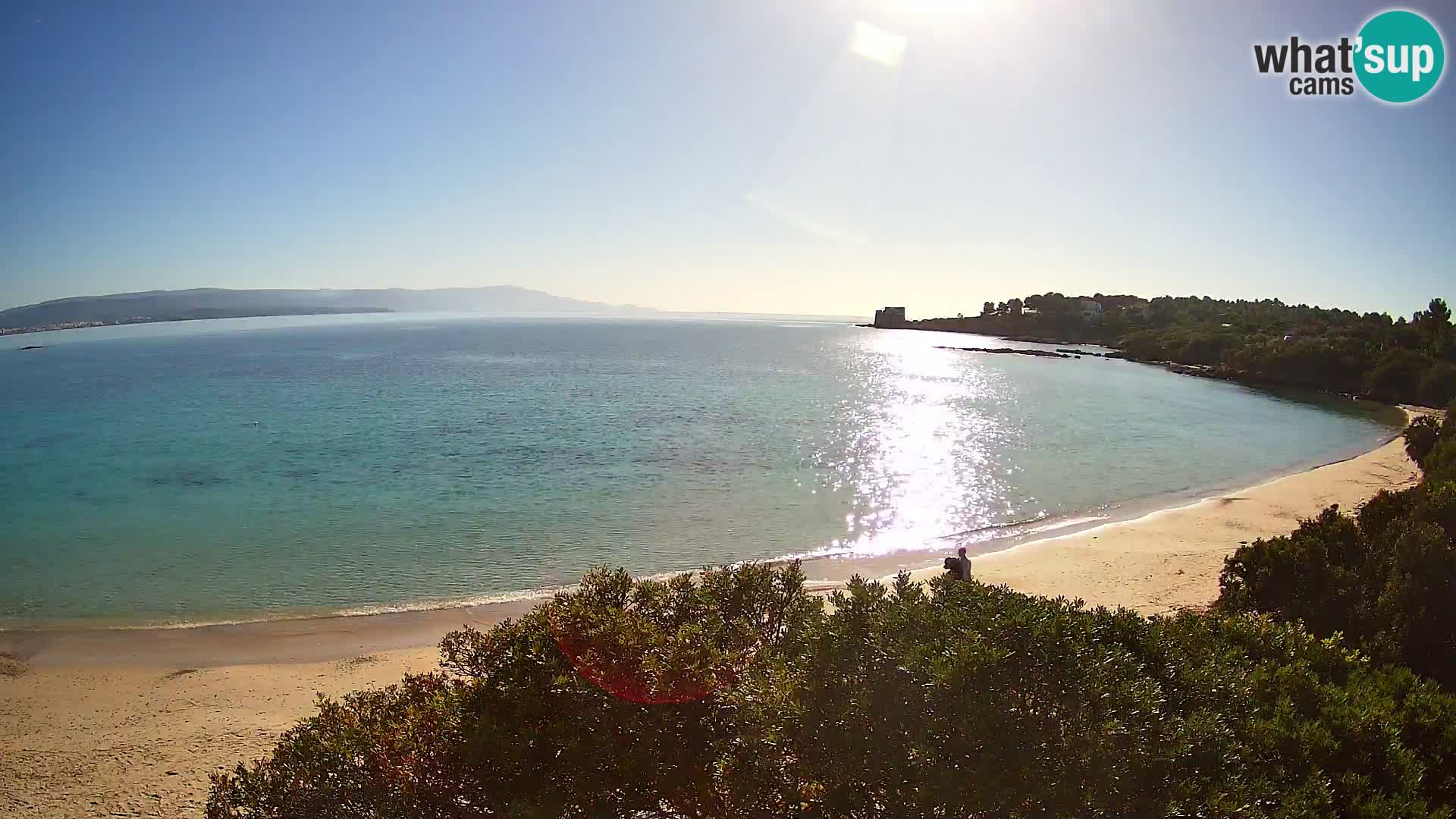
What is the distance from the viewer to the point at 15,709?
11508 mm

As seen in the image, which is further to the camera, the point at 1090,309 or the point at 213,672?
the point at 1090,309

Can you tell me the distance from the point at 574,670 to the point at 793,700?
1.83 meters

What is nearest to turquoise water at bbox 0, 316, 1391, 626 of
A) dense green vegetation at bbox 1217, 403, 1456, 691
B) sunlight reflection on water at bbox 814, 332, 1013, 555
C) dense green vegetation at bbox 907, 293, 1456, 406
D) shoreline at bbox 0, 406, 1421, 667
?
sunlight reflection on water at bbox 814, 332, 1013, 555

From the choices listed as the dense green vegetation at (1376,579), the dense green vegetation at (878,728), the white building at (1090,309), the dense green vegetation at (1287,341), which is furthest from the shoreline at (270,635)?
the white building at (1090,309)

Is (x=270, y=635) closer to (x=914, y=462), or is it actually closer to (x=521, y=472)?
(x=521, y=472)

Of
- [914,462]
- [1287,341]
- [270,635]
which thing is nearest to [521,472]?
[270,635]

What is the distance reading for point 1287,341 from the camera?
7238cm

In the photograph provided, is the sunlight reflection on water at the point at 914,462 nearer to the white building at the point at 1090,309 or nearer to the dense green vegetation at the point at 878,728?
the dense green vegetation at the point at 878,728

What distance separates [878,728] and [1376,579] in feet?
31.6

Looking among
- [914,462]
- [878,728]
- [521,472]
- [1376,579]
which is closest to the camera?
[878,728]

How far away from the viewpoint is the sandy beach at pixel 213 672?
30.8ft

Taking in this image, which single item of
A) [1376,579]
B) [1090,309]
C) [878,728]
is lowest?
[1376,579]

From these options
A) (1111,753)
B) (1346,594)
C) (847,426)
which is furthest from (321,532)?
(847,426)

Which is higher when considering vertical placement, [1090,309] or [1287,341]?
[1090,309]
